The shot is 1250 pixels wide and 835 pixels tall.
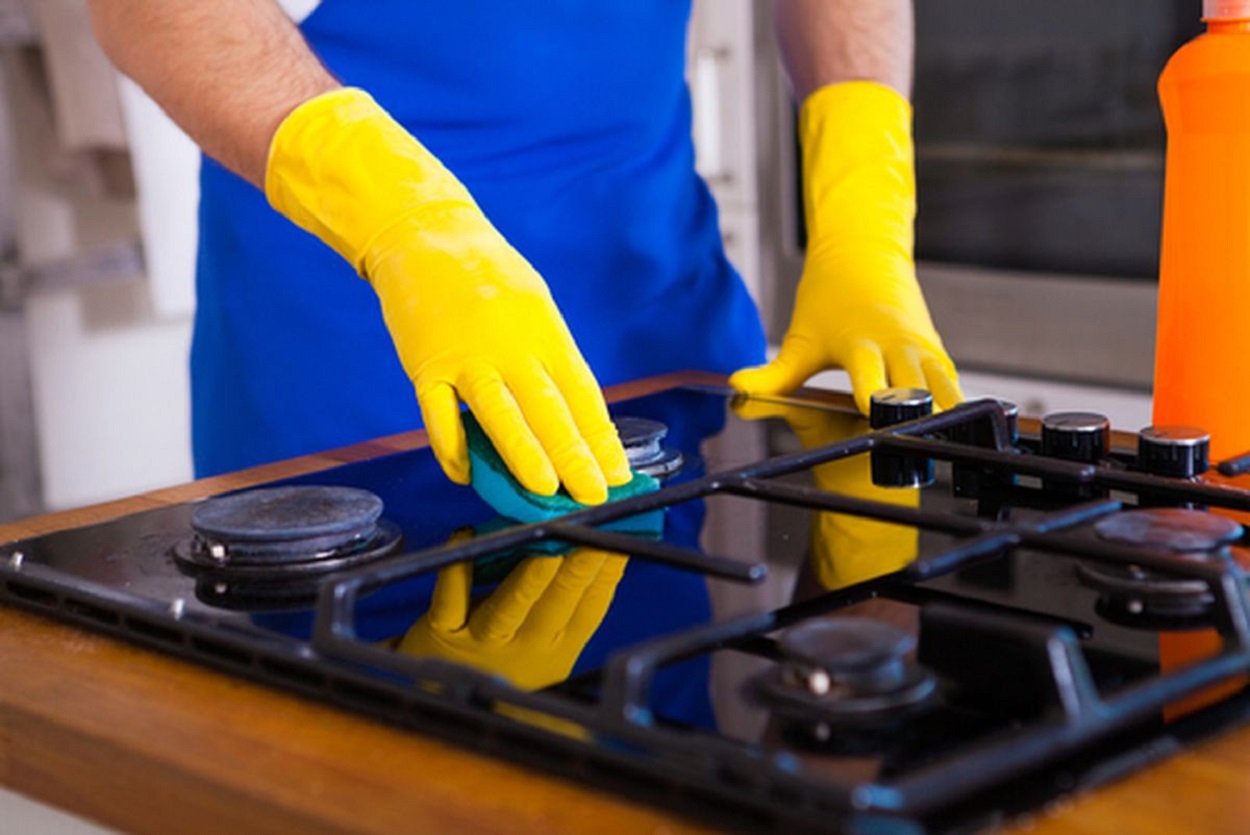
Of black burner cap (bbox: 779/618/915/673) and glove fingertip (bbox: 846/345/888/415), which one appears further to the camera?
glove fingertip (bbox: 846/345/888/415)

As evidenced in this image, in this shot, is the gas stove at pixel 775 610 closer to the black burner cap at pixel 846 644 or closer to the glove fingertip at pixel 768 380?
the black burner cap at pixel 846 644

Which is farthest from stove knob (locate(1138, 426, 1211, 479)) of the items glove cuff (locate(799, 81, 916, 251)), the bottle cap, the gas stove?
glove cuff (locate(799, 81, 916, 251))

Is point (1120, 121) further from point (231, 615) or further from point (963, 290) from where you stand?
point (231, 615)

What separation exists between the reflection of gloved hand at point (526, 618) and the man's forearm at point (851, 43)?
802mm

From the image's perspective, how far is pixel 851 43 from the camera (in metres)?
1.50

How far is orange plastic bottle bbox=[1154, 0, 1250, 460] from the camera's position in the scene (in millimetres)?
919

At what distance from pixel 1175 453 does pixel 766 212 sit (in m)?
1.63

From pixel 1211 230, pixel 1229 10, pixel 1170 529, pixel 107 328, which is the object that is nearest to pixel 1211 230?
pixel 1211 230

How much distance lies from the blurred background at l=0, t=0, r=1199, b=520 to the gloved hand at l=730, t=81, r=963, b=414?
0.65 meters

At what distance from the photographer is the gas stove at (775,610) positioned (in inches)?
22.0

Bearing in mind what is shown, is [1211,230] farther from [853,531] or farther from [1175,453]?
[853,531]

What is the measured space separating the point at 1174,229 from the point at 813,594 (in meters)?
0.37

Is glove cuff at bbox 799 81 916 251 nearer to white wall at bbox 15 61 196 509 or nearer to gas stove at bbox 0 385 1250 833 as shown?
gas stove at bbox 0 385 1250 833

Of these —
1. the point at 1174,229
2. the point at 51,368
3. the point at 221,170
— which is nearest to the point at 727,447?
the point at 1174,229
